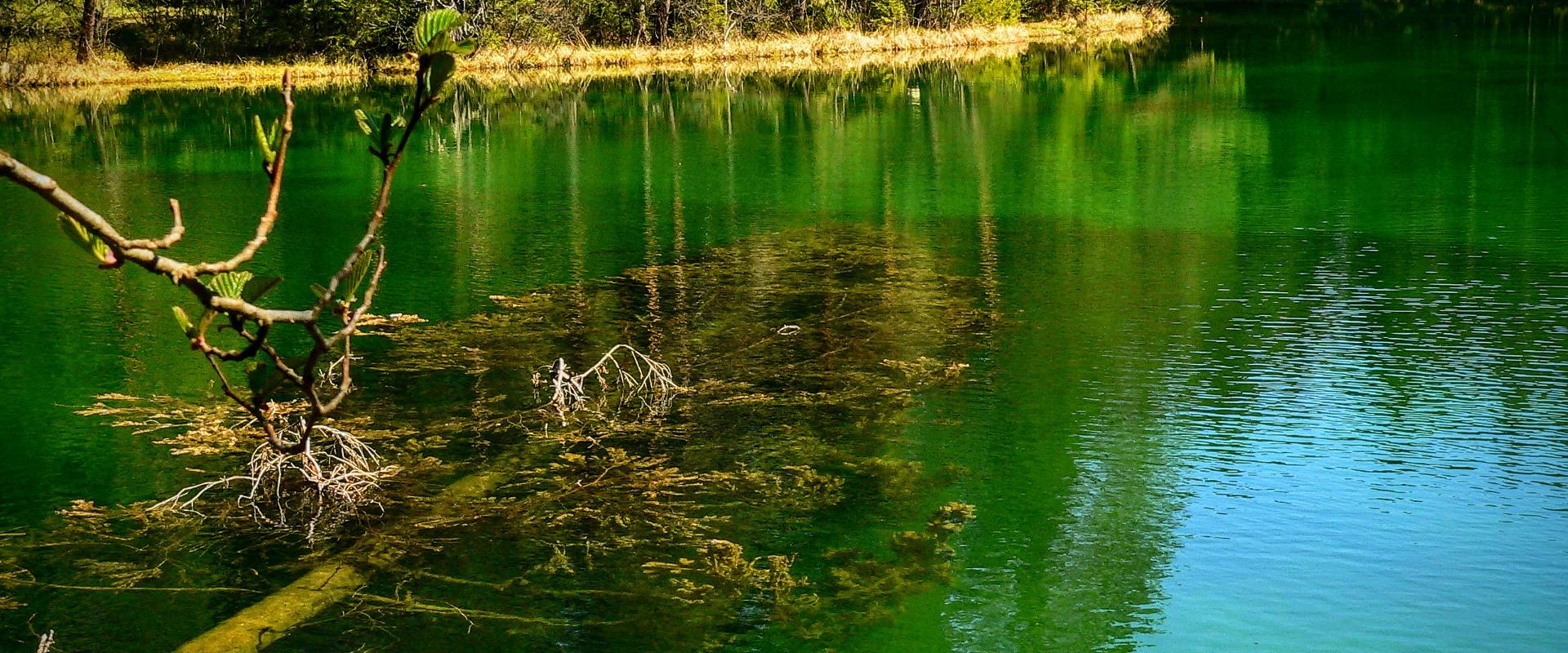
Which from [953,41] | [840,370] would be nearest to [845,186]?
[840,370]

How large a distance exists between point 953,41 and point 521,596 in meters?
28.8

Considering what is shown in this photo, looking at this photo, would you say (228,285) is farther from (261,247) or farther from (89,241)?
(89,241)

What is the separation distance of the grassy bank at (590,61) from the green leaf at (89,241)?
25.8 metres

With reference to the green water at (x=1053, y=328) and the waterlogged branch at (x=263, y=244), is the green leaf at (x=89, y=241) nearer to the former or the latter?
the waterlogged branch at (x=263, y=244)

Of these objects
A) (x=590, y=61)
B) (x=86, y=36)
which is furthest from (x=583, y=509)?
(x=86, y=36)

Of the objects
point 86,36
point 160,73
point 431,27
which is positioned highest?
point 86,36

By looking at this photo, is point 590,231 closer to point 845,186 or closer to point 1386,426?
point 845,186

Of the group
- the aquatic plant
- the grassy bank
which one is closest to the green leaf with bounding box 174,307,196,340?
the aquatic plant

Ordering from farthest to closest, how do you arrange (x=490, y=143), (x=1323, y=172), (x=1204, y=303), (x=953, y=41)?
(x=953, y=41) → (x=490, y=143) → (x=1323, y=172) → (x=1204, y=303)

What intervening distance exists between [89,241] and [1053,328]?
6590 millimetres

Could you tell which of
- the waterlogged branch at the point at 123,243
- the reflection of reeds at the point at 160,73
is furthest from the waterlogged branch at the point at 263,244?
the reflection of reeds at the point at 160,73

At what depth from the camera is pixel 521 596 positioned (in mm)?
4527

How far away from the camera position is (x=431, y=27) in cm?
125

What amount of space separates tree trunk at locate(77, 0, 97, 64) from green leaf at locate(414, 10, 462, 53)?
28676 millimetres
